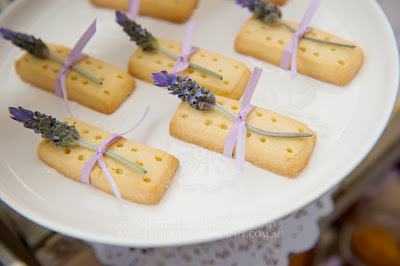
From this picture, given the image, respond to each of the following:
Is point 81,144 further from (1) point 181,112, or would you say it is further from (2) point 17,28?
(2) point 17,28

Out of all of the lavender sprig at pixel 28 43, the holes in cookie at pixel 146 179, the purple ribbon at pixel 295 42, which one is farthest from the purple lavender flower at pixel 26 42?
the purple ribbon at pixel 295 42

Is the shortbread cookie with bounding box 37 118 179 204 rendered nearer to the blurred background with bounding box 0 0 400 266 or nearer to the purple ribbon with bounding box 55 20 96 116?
the purple ribbon with bounding box 55 20 96 116

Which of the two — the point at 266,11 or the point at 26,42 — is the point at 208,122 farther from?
the point at 26,42

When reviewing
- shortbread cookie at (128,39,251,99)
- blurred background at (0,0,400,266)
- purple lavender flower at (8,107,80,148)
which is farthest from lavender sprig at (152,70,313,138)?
blurred background at (0,0,400,266)

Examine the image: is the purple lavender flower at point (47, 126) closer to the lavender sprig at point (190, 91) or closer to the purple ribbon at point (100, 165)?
the purple ribbon at point (100, 165)

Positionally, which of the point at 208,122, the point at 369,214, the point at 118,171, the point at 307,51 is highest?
the point at 307,51

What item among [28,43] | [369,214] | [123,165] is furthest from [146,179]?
[369,214]
